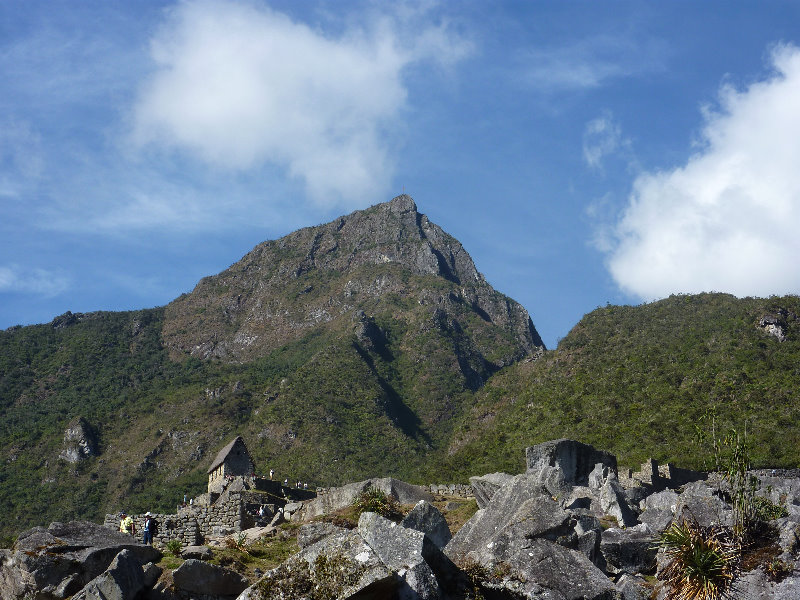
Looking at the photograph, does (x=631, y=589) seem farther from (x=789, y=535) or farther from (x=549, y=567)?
(x=789, y=535)

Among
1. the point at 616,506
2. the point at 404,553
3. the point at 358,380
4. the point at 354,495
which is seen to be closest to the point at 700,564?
the point at 404,553

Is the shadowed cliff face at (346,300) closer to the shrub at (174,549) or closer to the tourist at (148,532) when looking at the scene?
the tourist at (148,532)

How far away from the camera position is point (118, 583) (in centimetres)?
1110

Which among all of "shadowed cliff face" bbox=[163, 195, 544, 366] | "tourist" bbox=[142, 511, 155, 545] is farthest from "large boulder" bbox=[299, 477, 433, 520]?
"shadowed cliff face" bbox=[163, 195, 544, 366]

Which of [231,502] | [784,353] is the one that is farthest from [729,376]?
[231,502]

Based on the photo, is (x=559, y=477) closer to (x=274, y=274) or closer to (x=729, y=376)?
(x=729, y=376)

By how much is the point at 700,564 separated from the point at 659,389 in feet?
161

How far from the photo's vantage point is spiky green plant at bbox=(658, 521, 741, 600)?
1231 cm

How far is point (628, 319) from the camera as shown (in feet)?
263

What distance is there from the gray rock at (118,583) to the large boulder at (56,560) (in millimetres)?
654

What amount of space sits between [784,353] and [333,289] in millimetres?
116658

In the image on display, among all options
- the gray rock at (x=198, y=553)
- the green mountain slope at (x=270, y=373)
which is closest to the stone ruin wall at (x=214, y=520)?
the gray rock at (x=198, y=553)

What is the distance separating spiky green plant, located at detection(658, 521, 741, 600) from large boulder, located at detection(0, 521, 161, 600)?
27.2ft

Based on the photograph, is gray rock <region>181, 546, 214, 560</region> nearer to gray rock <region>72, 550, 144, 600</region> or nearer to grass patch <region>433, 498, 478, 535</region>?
gray rock <region>72, 550, 144, 600</region>
